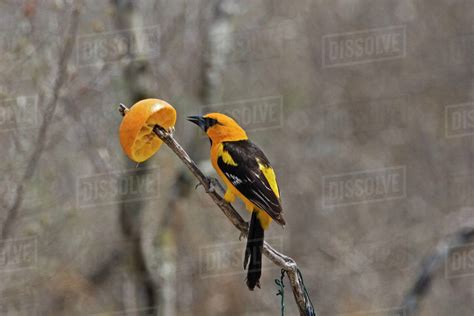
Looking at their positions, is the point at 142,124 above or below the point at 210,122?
below

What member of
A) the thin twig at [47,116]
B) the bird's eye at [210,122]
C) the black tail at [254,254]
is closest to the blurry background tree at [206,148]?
the thin twig at [47,116]

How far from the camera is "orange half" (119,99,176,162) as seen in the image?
4.46 m

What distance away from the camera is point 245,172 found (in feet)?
18.8

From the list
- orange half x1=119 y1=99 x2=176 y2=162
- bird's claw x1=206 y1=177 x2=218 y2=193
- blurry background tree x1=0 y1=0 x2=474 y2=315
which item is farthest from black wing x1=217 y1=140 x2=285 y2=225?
blurry background tree x1=0 y1=0 x2=474 y2=315

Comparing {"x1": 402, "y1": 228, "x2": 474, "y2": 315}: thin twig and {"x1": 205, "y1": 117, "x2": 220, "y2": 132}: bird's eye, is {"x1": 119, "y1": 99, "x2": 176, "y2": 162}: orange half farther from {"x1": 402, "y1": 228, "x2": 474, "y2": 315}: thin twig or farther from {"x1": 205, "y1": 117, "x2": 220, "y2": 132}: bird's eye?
{"x1": 402, "y1": 228, "x2": 474, "y2": 315}: thin twig

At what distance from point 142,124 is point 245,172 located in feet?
4.52

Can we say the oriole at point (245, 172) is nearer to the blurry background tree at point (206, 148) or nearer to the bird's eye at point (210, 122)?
the bird's eye at point (210, 122)

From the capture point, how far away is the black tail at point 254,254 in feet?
17.2

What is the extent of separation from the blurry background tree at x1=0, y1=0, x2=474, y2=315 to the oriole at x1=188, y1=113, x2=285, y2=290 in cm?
276

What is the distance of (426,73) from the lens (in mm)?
13227

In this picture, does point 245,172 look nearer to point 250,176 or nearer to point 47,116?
point 250,176

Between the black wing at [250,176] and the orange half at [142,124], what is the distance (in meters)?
1.07

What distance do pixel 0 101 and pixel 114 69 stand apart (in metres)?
1.28

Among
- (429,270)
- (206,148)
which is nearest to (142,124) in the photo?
(429,270)
